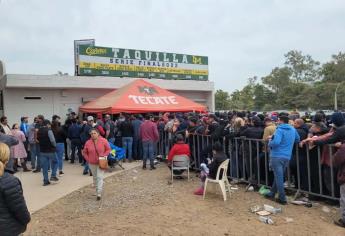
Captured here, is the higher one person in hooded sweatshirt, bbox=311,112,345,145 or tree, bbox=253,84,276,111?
tree, bbox=253,84,276,111

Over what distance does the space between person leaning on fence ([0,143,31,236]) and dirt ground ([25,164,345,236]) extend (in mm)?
2651

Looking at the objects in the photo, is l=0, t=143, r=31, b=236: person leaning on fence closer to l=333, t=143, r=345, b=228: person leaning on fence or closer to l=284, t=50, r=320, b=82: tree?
l=333, t=143, r=345, b=228: person leaning on fence

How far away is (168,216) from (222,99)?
6003cm

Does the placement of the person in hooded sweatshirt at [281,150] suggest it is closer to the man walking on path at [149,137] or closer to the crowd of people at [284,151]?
the crowd of people at [284,151]

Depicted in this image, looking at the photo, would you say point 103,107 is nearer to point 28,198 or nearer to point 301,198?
point 28,198

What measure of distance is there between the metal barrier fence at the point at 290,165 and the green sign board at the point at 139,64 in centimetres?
1074

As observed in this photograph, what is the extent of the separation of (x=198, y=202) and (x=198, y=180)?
2.31m

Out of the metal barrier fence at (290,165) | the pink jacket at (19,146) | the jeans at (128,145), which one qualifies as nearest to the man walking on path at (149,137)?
the metal barrier fence at (290,165)

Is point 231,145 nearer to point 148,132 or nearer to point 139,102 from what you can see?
point 148,132

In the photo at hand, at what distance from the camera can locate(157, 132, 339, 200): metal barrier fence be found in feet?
23.6

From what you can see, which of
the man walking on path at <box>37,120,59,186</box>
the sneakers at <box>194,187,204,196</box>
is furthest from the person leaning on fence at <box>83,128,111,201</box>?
the sneakers at <box>194,187,204,196</box>

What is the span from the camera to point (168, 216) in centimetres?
675

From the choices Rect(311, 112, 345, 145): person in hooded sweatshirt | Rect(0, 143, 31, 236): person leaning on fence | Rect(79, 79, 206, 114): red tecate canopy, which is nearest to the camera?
Rect(0, 143, 31, 236): person leaning on fence

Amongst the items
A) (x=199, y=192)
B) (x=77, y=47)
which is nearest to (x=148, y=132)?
(x=199, y=192)
